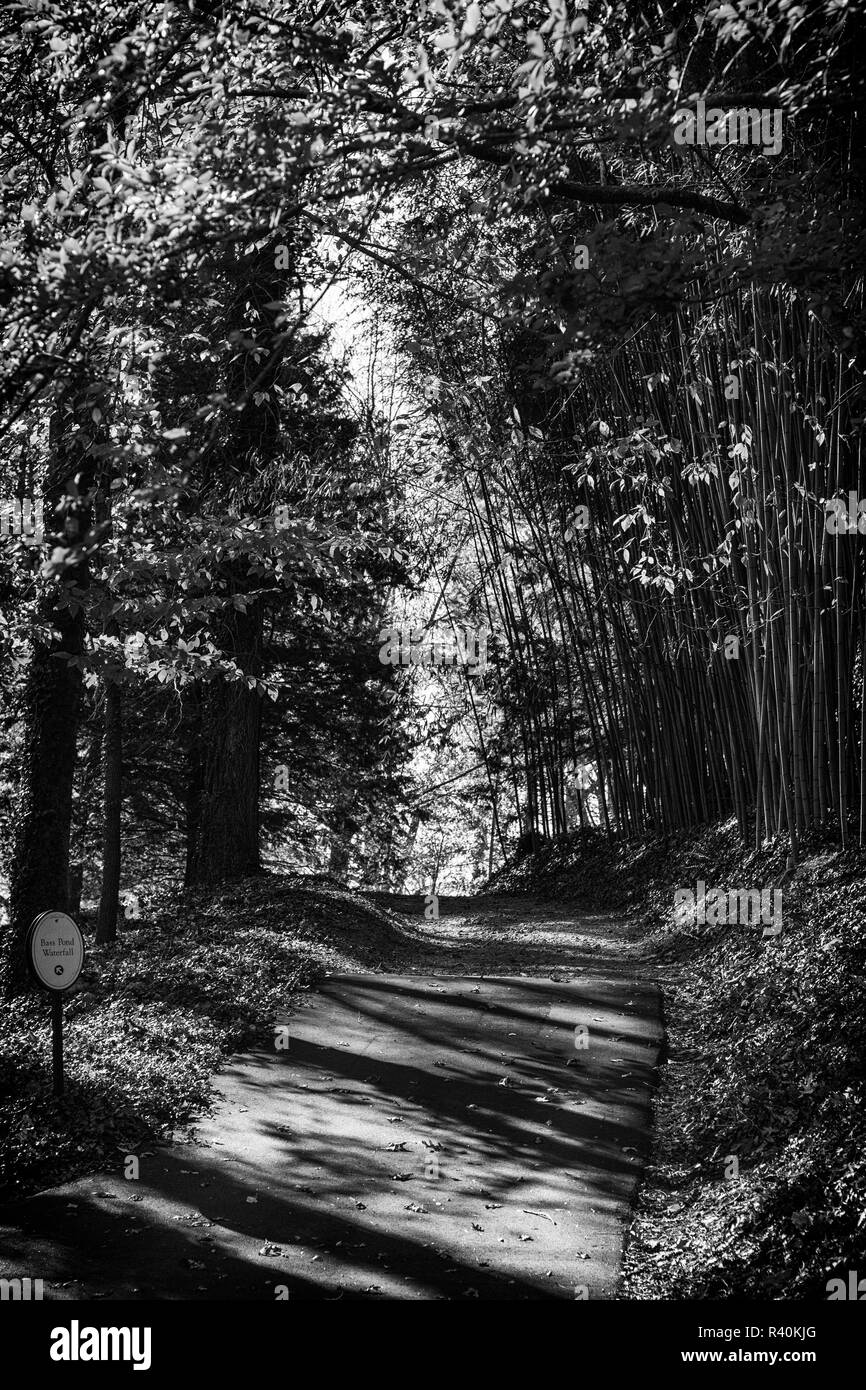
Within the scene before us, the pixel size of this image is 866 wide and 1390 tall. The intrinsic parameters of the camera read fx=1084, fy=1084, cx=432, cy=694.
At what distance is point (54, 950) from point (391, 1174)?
1698 millimetres

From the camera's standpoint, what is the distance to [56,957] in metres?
4.63

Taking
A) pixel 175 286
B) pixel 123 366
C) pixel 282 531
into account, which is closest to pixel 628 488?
pixel 282 531

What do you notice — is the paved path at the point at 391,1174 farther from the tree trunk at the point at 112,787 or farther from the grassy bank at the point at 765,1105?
the tree trunk at the point at 112,787

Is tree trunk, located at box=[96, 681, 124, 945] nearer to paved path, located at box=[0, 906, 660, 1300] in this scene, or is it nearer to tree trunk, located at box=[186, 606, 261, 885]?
tree trunk, located at box=[186, 606, 261, 885]

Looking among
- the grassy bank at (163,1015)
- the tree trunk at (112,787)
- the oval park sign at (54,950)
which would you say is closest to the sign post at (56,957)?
the oval park sign at (54,950)

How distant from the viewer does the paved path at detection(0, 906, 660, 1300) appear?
11.1ft

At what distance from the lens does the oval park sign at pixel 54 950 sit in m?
4.55

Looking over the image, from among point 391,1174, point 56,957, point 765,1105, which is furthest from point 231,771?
point 765,1105

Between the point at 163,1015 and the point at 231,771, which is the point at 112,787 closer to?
the point at 231,771

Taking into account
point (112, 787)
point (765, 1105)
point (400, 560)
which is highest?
point (400, 560)

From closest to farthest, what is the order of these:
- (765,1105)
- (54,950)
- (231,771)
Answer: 1. (765,1105)
2. (54,950)
3. (231,771)

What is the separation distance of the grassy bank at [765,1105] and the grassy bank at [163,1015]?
2152mm
